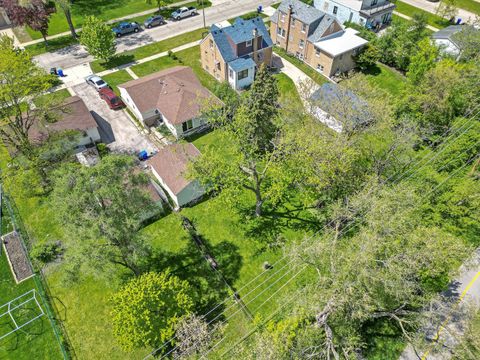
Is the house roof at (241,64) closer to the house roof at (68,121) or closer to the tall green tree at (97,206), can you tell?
the house roof at (68,121)

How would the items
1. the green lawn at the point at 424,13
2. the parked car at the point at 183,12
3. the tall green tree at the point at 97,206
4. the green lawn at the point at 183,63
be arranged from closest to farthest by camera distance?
the tall green tree at the point at 97,206 < the green lawn at the point at 183,63 < the parked car at the point at 183,12 < the green lawn at the point at 424,13

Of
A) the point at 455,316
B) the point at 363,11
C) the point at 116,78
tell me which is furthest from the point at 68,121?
the point at 363,11

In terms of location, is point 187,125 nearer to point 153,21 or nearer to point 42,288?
point 42,288

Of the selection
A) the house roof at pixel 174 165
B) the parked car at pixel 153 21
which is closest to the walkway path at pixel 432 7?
the parked car at pixel 153 21

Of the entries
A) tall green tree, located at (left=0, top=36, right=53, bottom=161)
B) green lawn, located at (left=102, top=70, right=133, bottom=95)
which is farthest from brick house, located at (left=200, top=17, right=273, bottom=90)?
tall green tree, located at (left=0, top=36, right=53, bottom=161)

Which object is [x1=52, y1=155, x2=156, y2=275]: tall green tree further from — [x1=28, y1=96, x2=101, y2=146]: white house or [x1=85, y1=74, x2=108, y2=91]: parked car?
[x1=85, y1=74, x2=108, y2=91]: parked car

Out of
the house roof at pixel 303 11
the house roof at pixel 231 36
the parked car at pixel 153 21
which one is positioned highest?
the house roof at pixel 303 11
